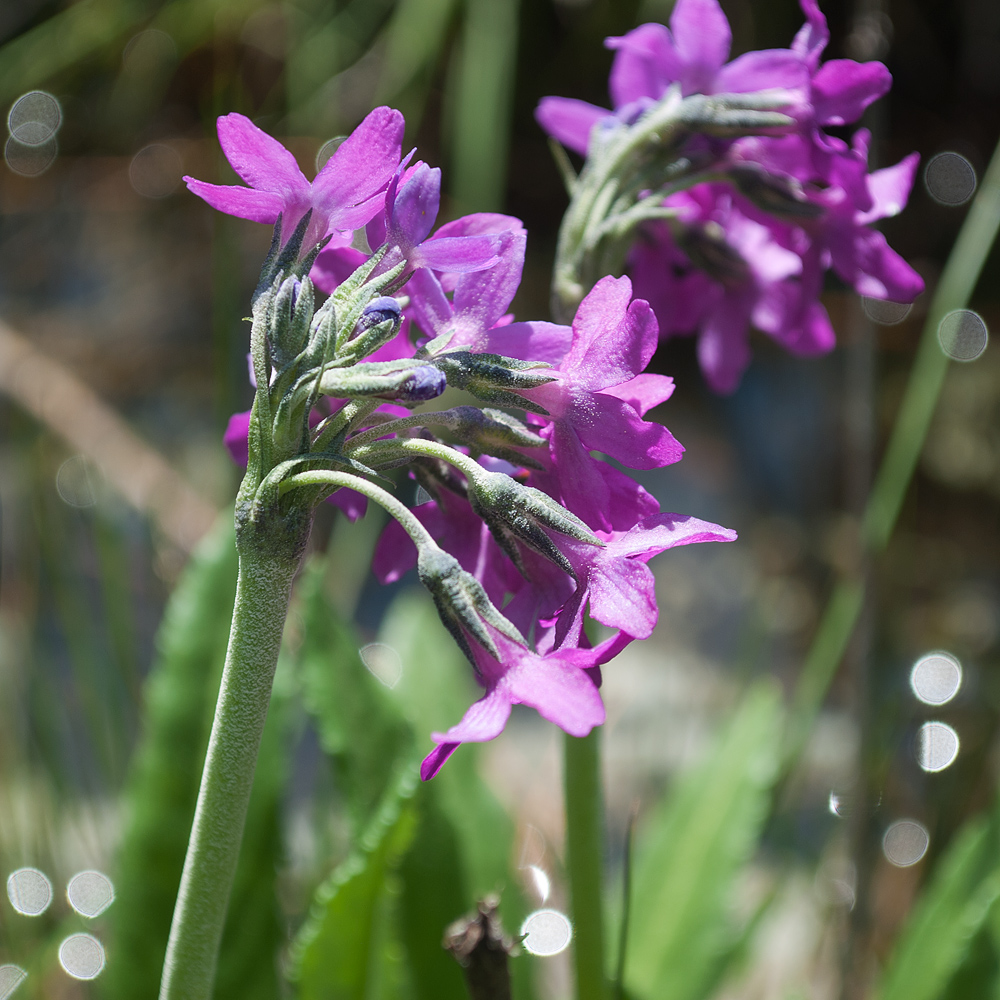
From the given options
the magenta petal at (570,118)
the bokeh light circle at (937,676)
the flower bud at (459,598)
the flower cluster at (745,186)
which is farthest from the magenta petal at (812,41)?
the bokeh light circle at (937,676)

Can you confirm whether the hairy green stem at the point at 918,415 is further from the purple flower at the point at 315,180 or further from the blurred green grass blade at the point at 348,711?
the purple flower at the point at 315,180

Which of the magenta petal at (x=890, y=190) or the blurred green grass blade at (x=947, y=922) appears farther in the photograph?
the blurred green grass blade at (x=947, y=922)

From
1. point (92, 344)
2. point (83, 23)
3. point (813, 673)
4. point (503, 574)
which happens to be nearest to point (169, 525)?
point (813, 673)

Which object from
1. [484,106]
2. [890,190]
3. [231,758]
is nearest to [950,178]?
[484,106]

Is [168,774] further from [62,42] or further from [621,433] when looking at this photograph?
[62,42]

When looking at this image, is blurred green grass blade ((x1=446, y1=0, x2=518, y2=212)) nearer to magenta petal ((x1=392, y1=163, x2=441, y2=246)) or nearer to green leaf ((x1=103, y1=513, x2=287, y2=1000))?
green leaf ((x1=103, y1=513, x2=287, y2=1000))

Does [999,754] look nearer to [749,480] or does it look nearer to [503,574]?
[749,480]
